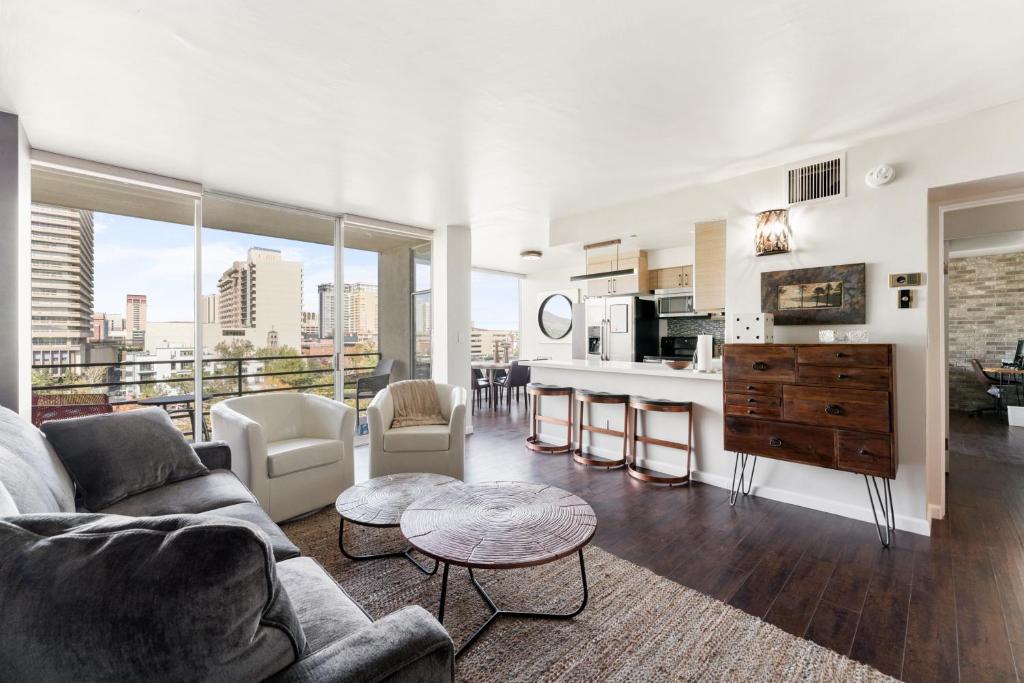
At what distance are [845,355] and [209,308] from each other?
193 inches

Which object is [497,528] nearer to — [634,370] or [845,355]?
[845,355]

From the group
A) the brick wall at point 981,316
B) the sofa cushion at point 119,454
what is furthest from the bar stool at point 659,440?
the brick wall at point 981,316

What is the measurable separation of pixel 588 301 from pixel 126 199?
18.0 feet

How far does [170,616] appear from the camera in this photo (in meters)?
0.70

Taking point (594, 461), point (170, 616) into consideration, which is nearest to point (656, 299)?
point (594, 461)

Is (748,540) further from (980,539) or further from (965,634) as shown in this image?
(980,539)

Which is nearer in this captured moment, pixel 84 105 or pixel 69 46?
pixel 69 46

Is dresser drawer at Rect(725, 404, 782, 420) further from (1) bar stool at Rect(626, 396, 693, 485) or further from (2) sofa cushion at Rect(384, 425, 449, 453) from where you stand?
(2) sofa cushion at Rect(384, 425, 449, 453)

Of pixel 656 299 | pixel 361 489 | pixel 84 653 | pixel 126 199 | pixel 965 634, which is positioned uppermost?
pixel 126 199

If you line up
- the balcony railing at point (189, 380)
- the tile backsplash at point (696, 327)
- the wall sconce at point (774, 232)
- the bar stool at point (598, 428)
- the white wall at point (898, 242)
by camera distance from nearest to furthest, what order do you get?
the white wall at point (898, 242), the wall sconce at point (774, 232), the balcony railing at point (189, 380), the bar stool at point (598, 428), the tile backsplash at point (696, 327)

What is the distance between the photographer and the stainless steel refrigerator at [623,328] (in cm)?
653

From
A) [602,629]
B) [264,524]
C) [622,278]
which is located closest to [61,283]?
[264,524]

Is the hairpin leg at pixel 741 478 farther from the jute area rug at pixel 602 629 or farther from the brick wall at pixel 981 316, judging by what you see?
the brick wall at pixel 981 316

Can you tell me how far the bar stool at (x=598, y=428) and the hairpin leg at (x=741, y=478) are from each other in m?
0.94
